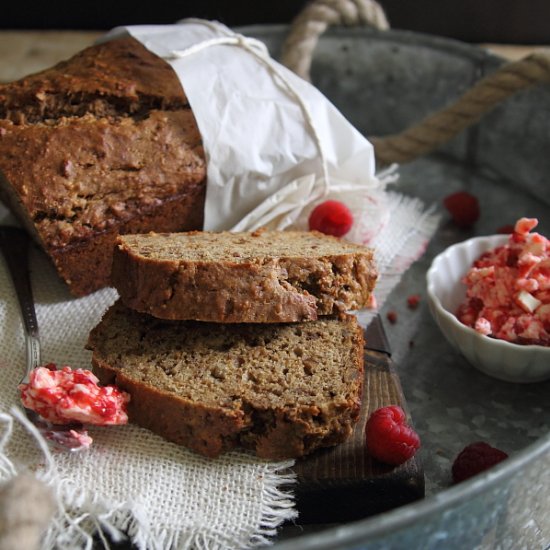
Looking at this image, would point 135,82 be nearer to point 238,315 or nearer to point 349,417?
point 238,315

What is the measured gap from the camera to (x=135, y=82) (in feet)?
7.54

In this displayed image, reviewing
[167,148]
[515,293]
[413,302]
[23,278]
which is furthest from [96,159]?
[515,293]

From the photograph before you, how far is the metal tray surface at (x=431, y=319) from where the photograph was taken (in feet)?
4.33

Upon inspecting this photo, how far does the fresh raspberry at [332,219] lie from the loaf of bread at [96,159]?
1.20ft

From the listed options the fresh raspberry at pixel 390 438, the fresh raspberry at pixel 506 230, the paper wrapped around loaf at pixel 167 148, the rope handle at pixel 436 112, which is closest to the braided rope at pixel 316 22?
the rope handle at pixel 436 112

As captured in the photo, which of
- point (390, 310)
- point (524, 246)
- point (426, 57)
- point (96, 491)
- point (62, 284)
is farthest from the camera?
point (426, 57)

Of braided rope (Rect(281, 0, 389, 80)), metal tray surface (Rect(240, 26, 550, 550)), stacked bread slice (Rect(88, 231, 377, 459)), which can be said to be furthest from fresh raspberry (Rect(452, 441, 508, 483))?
braided rope (Rect(281, 0, 389, 80))

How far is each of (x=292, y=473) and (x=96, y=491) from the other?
0.41 m

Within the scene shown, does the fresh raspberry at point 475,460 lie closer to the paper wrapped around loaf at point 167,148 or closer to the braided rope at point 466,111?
the paper wrapped around loaf at point 167,148

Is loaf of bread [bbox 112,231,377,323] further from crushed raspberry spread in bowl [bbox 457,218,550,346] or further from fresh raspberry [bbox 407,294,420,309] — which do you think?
fresh raspberry [bbox 407,294,420,309]

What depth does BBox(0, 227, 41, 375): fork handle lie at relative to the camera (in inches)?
77.4

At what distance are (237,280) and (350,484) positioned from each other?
507 millimetres

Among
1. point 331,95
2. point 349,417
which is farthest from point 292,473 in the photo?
point 331,95

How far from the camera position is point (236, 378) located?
1789mm
